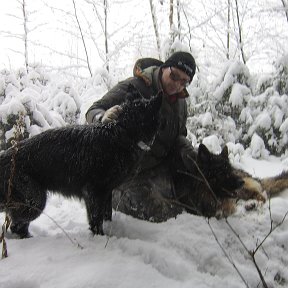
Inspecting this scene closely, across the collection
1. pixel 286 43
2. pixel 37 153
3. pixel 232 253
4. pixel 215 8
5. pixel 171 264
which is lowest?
pixel 232 253

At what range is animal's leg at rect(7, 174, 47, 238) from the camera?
285cm

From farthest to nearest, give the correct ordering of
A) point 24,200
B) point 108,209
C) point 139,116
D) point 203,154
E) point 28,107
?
1. point 28,107
2. point 203,154
3. point 108,209
4. point 139,116
5. point 24,200

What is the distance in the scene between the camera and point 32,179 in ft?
9.62

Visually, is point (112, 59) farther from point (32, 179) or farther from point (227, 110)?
point (32, 179)

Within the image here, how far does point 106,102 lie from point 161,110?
1.94 ft

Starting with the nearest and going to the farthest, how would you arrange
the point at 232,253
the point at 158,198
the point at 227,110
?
1. the point at 232,253
2. the point at 158,198
3. the point at 227,110

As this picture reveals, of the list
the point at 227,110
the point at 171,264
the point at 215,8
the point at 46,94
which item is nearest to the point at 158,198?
the point at 171,264

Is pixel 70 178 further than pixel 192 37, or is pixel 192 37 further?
pixel 192 37

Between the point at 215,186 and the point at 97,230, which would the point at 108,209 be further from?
the point at 215,186

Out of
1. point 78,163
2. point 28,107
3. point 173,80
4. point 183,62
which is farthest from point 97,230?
point 28,107

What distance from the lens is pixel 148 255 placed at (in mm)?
2404

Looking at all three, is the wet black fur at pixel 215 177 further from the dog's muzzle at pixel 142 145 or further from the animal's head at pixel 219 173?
the dog's muzzle at pixel 142 145

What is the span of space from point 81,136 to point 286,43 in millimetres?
9927

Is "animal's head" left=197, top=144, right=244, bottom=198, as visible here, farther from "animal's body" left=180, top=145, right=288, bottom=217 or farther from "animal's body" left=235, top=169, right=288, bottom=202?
"animal's body" left=235, top=169, right=288, bottom=202
